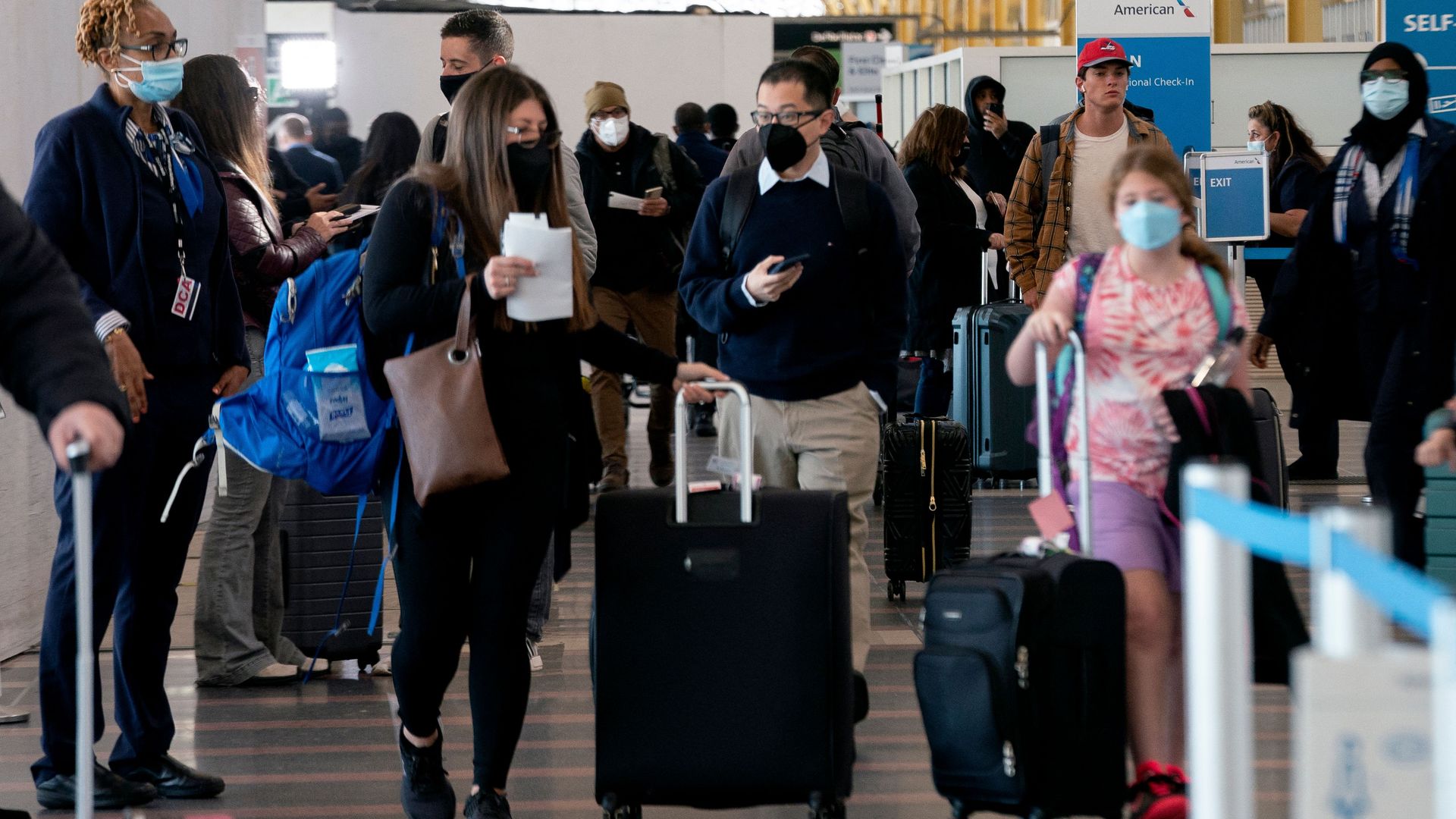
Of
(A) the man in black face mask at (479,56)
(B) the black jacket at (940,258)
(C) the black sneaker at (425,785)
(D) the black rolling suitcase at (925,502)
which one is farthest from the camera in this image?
(B) the black jacket at (940,258)

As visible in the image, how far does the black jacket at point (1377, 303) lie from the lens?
5219 mm

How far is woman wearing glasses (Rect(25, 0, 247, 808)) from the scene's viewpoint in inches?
147

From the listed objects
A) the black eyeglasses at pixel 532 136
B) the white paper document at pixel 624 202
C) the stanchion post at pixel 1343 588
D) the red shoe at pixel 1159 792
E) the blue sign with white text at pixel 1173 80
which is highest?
the blue sign with white text at pixel 1173 80

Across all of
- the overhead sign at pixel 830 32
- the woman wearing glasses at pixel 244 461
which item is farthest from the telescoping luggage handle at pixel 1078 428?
the overhead sign at pixel 830 32

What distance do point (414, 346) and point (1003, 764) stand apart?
150cm

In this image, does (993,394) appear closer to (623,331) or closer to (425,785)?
(623,331)

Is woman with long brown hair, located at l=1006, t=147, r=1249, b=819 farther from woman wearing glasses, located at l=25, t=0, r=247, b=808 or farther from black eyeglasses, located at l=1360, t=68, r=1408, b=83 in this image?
black eyeglasses, located at l=1360, t=68, r=1408, b=83

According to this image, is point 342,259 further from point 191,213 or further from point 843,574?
point 843,574

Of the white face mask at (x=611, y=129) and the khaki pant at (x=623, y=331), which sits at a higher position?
the white face mask at (x=611, y=129)

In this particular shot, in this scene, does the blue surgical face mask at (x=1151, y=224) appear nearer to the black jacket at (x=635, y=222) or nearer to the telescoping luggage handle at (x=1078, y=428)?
the telescoping luggage handle at (x=1078, y=428)

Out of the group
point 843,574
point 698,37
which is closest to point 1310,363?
point 843,574

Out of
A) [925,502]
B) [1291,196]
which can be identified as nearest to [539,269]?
[925,502]

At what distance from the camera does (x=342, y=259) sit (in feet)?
14.4

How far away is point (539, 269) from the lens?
3.36m
